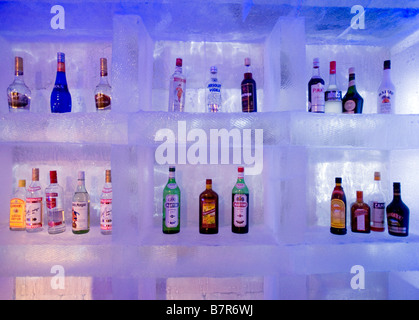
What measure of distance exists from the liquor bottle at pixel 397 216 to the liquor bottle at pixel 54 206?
4.88 ft

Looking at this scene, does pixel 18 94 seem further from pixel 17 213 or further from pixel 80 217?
pixel 80 217

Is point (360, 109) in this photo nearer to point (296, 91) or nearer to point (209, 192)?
point (296, 91)

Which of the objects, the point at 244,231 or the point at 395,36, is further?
the point at 395,36

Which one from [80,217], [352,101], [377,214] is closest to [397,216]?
[377,214]

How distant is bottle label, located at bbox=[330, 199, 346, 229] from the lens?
3.84ft

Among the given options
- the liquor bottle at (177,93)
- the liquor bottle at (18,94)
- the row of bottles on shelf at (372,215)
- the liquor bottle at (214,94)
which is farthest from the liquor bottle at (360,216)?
the liquor bottle at (18,94)

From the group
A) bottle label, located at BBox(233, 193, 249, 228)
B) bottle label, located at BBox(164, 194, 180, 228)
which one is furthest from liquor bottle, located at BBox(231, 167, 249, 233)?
bottle label, located at BBox(164, 194, 180, 228)

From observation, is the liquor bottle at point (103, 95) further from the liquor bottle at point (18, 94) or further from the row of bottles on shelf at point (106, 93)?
the liquor bottle at point (18, 94)

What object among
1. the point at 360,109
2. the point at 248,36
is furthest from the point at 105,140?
the point at 360,109

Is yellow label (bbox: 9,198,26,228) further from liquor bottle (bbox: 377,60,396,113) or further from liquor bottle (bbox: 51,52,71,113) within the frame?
liquor bottle (bbox: 377,60,396,113)

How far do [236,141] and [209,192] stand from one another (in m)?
0.38

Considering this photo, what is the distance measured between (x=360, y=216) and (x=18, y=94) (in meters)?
1.73

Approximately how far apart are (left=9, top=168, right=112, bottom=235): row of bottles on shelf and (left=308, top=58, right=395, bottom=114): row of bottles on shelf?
102cm
